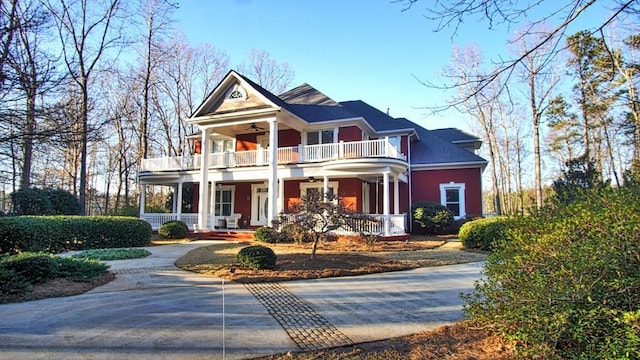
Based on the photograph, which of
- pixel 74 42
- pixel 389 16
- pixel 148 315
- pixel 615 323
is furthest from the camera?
pixel 74 42

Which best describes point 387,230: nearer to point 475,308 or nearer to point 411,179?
point 411,179

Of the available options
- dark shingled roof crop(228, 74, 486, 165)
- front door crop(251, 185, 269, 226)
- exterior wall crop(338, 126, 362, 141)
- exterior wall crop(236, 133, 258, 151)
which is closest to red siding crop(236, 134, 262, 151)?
exterior wall crop(236, 133, 258, 151)

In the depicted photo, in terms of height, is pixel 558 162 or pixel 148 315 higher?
pixel 558 162

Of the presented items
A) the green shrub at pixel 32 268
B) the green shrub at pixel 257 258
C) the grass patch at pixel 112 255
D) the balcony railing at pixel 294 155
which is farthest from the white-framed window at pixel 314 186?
the green shrub at pixel 32 268

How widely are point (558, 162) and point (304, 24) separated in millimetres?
30073

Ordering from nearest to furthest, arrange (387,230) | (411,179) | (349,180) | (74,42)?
(387,230)
(349,180)
(74,42)
(411,179)

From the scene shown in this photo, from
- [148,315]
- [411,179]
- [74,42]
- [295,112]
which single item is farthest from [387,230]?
[74,42]

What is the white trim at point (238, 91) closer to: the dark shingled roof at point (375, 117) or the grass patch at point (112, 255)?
the dark shingled roof at point (375, 117)

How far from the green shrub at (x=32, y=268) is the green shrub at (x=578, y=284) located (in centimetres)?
817

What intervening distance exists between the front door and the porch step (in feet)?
9.34

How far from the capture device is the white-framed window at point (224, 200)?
2252 centimetres

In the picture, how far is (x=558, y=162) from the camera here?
2984 centimetres

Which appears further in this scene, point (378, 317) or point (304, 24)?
point (304, 24)

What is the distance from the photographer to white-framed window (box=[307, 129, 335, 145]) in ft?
66.2
